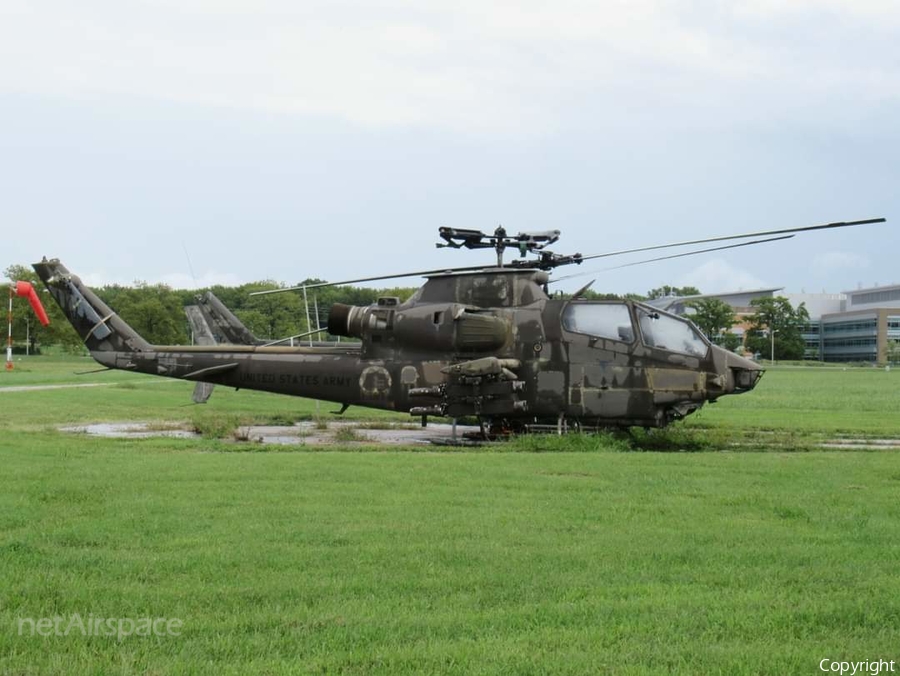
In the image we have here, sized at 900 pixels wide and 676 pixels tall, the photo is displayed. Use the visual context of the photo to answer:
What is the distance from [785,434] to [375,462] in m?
10.7

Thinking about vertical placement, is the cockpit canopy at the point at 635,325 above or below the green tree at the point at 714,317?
below

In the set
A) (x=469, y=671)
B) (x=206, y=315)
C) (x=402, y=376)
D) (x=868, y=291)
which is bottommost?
(x=469, y=671)

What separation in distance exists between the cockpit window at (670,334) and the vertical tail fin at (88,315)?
35.0 feet

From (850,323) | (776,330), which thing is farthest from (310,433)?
(850,323)

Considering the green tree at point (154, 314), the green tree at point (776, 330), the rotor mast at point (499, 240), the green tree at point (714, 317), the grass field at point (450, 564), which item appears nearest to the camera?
the grass field at point (450, 564)

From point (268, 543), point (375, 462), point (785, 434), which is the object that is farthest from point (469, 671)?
point (785, 434)

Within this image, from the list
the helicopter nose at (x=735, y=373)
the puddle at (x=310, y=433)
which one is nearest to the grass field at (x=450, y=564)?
the helicopter nose at (x=735, y=373)

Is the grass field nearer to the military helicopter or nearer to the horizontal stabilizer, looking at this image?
the military helicopter

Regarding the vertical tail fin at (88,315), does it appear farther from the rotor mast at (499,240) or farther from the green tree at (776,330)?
the green tree at (776,330)

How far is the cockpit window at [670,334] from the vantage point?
16.4m

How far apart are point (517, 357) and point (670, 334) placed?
281 centimetres

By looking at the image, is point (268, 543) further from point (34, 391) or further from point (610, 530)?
point (34, 391)

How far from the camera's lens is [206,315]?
25266 millimetres

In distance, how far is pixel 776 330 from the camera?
12075cm
